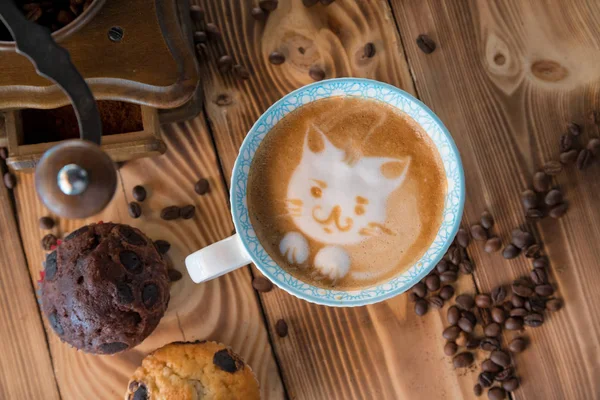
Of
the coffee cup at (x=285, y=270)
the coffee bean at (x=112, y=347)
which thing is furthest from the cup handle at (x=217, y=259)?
the coffee bean at (x=112, y=347)

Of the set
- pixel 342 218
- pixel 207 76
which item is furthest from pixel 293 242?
pixel 207 76

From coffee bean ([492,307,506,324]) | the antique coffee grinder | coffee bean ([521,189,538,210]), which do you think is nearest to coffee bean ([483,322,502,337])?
coffee bean ([492,307,506,324])

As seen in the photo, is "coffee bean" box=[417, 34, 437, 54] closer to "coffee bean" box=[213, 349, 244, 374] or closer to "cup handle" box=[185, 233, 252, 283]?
"cup handle" box=[185, 233, 252, 283]

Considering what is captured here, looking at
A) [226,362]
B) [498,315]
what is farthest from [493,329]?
[226,362]

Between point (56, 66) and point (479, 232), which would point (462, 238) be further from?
point (56, 66)

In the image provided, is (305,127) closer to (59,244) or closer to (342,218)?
(342,218)

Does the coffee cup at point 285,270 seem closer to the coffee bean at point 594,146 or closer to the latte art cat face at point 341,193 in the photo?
the latte art cat face at point 341,193
